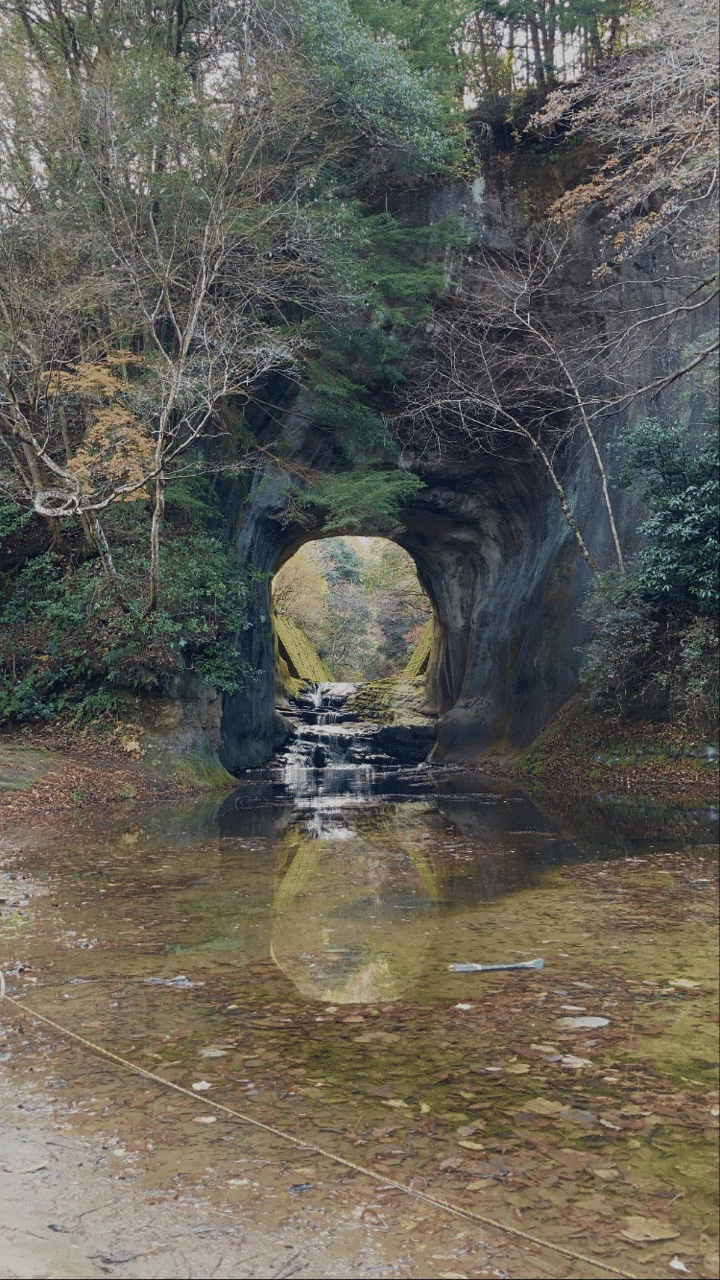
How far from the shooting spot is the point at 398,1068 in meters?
2.86

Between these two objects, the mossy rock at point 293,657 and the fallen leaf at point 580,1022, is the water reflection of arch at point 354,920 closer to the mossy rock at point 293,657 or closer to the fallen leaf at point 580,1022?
the fallen leaf at point 580,1022

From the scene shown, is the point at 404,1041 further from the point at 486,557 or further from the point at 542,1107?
the point at 486,557

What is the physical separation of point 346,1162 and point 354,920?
2710 millimetres

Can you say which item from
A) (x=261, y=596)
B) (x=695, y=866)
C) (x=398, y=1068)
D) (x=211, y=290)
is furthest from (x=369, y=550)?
(x=398, y=1068)

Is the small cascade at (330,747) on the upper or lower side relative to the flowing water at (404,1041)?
lower

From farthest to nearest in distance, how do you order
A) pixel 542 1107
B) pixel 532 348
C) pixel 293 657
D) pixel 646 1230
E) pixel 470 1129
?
1. pixel 293 657
2. pixel 532 348
3. pixel 542 1107
4. pixel 470 1129
5. pixel 646 1230

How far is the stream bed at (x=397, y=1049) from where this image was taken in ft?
6.65

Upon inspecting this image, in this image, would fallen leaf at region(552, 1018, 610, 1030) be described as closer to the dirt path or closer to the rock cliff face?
the dirt path

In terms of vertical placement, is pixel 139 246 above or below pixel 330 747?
above

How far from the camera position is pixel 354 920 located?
4.97 m

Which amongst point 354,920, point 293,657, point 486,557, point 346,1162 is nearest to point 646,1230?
point 346,1162

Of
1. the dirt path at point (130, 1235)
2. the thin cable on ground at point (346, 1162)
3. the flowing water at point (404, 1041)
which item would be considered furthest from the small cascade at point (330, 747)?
the dirt path at point (130, 1235)

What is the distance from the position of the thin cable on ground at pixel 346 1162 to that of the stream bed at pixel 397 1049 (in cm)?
1

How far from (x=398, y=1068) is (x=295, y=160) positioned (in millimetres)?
15416
